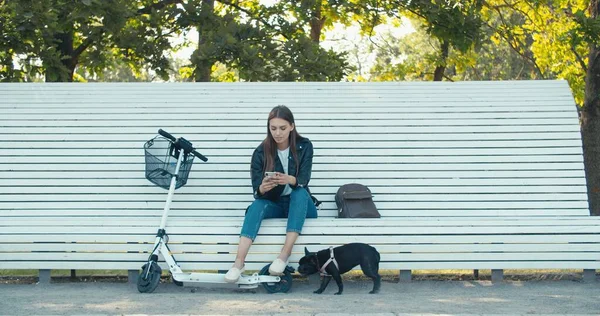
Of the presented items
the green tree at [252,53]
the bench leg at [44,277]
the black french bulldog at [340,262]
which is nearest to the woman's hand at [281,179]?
the black french bulldog at [340,262]

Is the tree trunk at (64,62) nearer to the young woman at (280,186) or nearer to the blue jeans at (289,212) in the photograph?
the young woman at (280,186)

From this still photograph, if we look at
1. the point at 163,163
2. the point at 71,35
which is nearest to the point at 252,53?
the point at 71,35

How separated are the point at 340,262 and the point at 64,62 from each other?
8.34 metres

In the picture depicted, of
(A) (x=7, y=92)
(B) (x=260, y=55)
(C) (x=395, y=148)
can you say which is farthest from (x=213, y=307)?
(B) (x=260, y=55)

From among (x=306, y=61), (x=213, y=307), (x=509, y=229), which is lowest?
(x=213, y=307)

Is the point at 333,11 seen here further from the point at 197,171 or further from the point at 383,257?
the point at 383,257

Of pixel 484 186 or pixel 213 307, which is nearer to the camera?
pixel 213 307

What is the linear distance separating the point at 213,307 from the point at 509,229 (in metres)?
2.34

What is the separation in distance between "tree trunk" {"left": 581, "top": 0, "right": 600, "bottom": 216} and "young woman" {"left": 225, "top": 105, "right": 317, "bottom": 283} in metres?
5.27

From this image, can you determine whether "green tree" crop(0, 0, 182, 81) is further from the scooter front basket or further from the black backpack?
the black backpack

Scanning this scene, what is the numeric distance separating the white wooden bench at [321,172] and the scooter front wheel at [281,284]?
178 mm

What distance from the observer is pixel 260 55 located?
41.1 ft

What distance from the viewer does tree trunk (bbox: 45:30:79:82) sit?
12375 millimetres

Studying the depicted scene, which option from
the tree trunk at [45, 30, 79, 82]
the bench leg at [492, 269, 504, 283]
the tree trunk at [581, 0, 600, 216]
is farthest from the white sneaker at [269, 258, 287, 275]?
the tree trunk at [45, 30, 79, 82]
